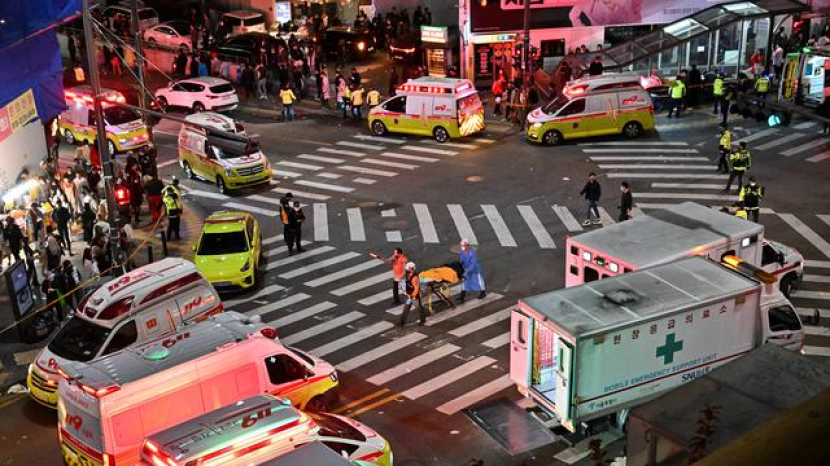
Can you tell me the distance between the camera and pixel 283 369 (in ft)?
58.2

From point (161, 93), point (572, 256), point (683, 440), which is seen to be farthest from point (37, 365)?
point (161, 93)

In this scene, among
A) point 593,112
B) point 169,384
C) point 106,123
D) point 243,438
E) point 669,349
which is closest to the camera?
point 243,438

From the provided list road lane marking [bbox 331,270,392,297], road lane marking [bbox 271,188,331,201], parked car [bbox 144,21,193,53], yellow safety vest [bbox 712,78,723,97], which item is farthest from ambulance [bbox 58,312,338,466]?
parked car [bbox 144,21,193,53]

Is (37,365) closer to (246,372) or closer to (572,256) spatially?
(246,372)

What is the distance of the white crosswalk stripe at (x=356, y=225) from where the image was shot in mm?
28597

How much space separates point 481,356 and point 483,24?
25502 millimetres

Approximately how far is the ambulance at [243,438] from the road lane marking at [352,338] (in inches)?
238

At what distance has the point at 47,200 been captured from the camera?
2959cm

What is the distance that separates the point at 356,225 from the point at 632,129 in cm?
1230

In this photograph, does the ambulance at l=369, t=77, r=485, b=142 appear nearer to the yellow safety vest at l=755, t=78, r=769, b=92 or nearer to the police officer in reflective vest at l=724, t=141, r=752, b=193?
the yellow safety vest at l=755, t=78, r=769, b=92

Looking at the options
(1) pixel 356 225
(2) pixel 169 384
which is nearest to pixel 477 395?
(2) pixel 169 384

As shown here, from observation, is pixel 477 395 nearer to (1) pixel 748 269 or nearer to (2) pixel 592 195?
(1) pixel 748 269

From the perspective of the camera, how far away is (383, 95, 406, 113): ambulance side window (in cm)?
3789

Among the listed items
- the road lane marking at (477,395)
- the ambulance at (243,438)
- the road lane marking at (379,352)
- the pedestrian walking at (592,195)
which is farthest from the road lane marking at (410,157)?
the ambulance at (243,438)
